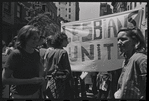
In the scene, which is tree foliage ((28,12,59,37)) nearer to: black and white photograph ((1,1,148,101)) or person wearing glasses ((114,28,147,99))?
black and white photograph ((1,1,148,101))

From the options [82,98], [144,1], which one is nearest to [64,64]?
[82,98]

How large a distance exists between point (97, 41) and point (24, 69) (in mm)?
1369

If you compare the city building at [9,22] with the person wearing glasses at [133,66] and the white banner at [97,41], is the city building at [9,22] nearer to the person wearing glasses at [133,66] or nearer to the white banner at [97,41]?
the white banner at [97,41]

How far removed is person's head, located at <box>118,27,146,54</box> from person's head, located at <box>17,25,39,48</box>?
3.77ft

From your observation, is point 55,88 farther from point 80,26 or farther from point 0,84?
point 80,26

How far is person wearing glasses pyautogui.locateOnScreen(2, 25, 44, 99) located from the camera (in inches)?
114

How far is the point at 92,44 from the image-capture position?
12.6 feet

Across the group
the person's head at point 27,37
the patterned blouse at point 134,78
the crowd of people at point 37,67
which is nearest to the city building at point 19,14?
the crowd of people at point 37,67

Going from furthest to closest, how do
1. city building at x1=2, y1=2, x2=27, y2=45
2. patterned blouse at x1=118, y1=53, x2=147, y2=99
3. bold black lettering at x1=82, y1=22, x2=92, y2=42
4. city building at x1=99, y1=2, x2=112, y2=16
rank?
1. bold black lettering at x1=82, y1=22, x2=92, y2=42
2. city building at x1=99, y1=2, x2=112, y2=16
3. city building at x1=2, y1=2, x2=27, y2=45
4. patterned blouse at x1=118, y1=53, x2=147, y2=99

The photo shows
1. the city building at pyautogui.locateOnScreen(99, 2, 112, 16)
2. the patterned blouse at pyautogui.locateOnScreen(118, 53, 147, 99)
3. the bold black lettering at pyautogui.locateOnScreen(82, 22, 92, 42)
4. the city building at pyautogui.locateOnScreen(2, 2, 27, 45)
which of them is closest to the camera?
the patterned blouse at pyautogui.locateOnScreen(118, 53, 147, 99)

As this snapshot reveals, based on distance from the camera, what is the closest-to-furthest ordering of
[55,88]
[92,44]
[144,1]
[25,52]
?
1. [25,52]
2. [144,1]
3. [55,88]
4. [92,44]

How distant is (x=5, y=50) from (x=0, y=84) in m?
0.56

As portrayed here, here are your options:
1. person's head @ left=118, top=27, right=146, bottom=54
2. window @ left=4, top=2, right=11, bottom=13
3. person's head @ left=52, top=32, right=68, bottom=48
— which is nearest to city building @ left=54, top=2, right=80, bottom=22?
person's head @ left=52, top=32, right=68, bottom=48

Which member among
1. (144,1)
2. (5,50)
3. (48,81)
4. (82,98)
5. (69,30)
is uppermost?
(144,1)
